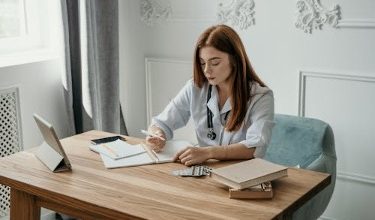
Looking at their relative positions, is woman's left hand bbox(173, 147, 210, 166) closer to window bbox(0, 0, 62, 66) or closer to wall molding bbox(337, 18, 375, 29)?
wall molding bbox(337, 18, 375, 29)

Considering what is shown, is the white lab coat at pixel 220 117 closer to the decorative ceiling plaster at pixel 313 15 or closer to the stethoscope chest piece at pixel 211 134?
the stethoscope chest piece at pixel 211 134

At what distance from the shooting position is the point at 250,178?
1.79 meters

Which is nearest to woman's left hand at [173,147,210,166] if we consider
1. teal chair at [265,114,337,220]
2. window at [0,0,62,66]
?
teal chair at [265,114,337,220]

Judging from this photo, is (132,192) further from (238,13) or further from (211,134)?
(238,13)

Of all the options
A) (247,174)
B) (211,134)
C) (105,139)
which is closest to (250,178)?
(247,174)

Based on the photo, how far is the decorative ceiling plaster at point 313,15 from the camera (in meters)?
2.81

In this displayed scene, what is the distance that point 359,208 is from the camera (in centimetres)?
293

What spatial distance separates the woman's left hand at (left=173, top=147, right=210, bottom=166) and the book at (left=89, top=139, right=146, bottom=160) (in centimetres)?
22

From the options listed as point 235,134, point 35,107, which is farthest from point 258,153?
point 35,107

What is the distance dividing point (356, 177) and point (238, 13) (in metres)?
1.07

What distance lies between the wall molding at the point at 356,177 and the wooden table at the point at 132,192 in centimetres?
97

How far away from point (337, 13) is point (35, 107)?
5.49 feet

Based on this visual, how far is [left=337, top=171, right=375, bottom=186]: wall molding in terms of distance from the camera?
2851 millimetres

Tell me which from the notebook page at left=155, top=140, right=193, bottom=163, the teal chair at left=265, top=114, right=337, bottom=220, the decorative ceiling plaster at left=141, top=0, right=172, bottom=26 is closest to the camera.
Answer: the notebook page at left=155, top=140, right=193, bottom=163
